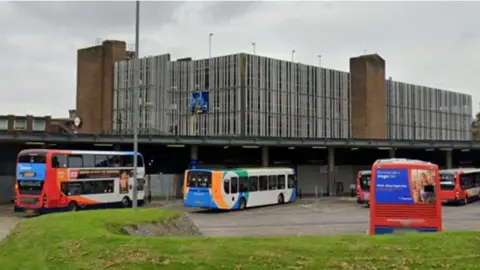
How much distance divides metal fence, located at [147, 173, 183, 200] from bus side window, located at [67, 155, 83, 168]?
15.4 metres

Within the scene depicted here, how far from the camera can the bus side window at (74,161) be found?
30477 millimetres

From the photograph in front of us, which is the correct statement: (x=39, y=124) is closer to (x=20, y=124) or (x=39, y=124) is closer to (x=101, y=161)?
(x=20, y=124)

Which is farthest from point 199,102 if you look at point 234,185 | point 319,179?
point 234,185

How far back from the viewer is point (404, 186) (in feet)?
58.8

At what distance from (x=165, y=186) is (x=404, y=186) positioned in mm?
32452

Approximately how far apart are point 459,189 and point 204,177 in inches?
727

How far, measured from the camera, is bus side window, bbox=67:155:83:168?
30477 millimetres

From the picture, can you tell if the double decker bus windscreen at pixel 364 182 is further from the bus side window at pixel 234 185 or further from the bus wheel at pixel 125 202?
the bus wheel at pixel 125 202

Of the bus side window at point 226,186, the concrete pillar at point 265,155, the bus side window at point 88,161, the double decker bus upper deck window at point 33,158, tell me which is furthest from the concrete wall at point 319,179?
the double decker bus upper deck window at point 33,158

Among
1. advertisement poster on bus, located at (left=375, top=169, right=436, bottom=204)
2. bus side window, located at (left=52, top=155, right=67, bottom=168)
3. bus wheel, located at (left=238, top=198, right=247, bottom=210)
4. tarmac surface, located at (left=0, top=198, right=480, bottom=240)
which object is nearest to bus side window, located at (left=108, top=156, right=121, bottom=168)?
bus side window, located at (left=52, top=155, right=67, bottom=168)

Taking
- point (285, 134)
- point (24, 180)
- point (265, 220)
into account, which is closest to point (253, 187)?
point (265, 220)

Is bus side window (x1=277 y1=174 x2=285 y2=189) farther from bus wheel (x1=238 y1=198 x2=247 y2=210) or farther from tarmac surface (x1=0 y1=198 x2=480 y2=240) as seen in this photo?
bus wheel (x1=238 y1=198 x2=247 y2=210)

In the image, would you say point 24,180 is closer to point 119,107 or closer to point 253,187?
point 253,187

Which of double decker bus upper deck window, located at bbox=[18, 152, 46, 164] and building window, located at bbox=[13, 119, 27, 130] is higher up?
building window, located at bbox=[13, 119, 27, 130]
